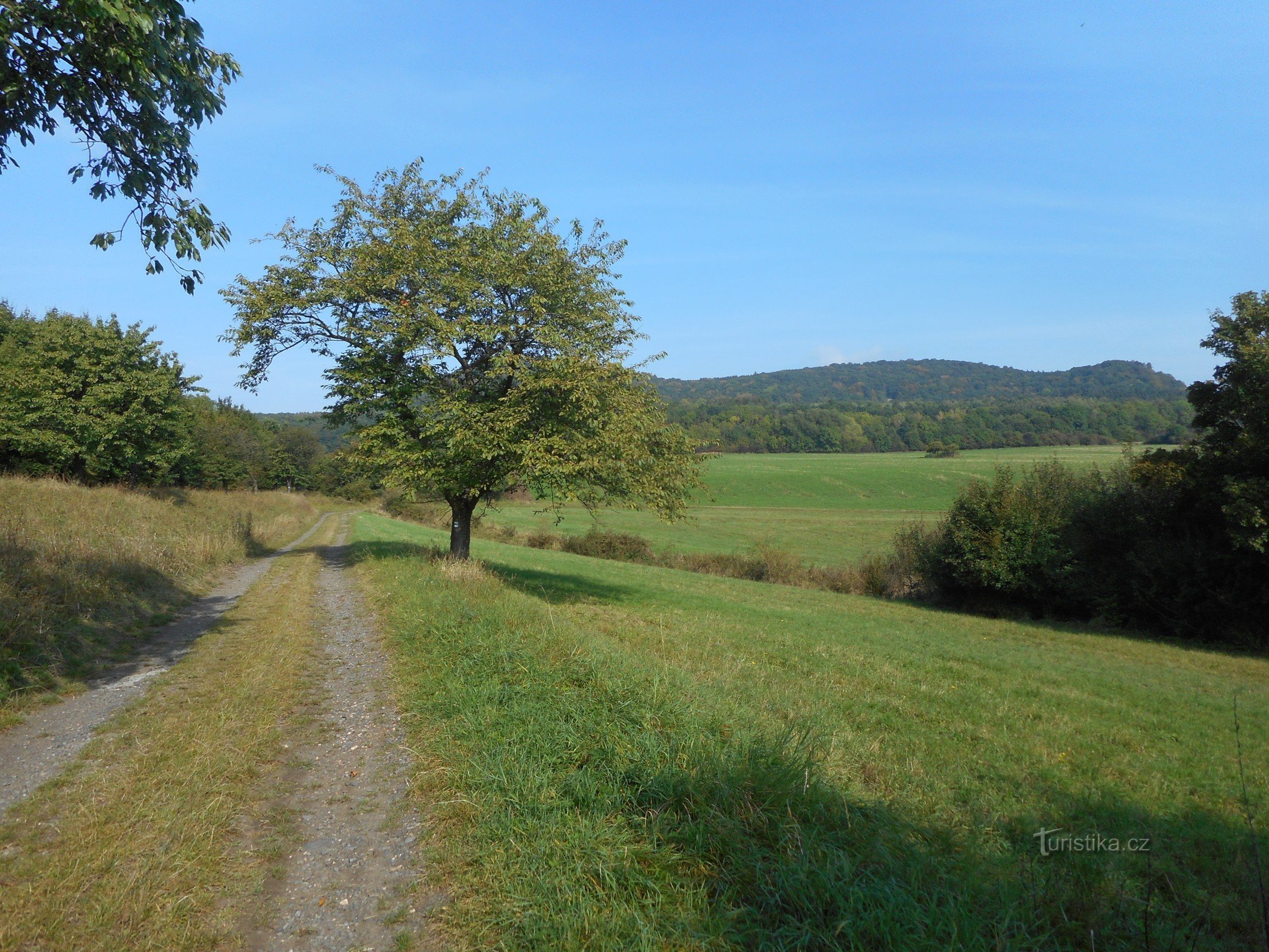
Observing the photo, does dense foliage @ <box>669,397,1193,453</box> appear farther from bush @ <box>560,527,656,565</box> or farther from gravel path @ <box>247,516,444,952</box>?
gravel path @ <box>247,516,444,952</box>

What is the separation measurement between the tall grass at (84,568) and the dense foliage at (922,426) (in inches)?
3299

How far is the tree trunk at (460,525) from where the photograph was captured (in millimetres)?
18484

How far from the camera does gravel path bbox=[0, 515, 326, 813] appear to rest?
16.3 feet

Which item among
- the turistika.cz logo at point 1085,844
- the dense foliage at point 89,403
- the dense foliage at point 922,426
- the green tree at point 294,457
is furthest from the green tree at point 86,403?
the dense foliage at point 922,426

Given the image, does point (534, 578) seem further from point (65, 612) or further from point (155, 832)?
point (155, 832)

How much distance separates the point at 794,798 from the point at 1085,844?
2976 millimetres

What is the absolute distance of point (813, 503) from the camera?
74250 mm

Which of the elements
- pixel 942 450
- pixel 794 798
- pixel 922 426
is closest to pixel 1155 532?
pixel 794 798

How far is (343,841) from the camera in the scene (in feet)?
14.2

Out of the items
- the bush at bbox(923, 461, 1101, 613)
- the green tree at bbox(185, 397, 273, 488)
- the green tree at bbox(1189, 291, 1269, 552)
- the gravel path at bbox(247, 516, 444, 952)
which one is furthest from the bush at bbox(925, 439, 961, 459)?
the gravel path at bbox(247, 516, 444, 952)

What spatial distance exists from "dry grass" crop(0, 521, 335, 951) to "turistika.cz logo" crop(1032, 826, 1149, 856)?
558 cm

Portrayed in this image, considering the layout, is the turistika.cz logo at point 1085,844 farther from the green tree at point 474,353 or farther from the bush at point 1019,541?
the bush at point 1019,541

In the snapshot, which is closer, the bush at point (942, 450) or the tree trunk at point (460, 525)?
the tree trunk at point (460, 525)

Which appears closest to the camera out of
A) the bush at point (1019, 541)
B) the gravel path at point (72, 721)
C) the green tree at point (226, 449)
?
the gravel path at point (72, 721)
